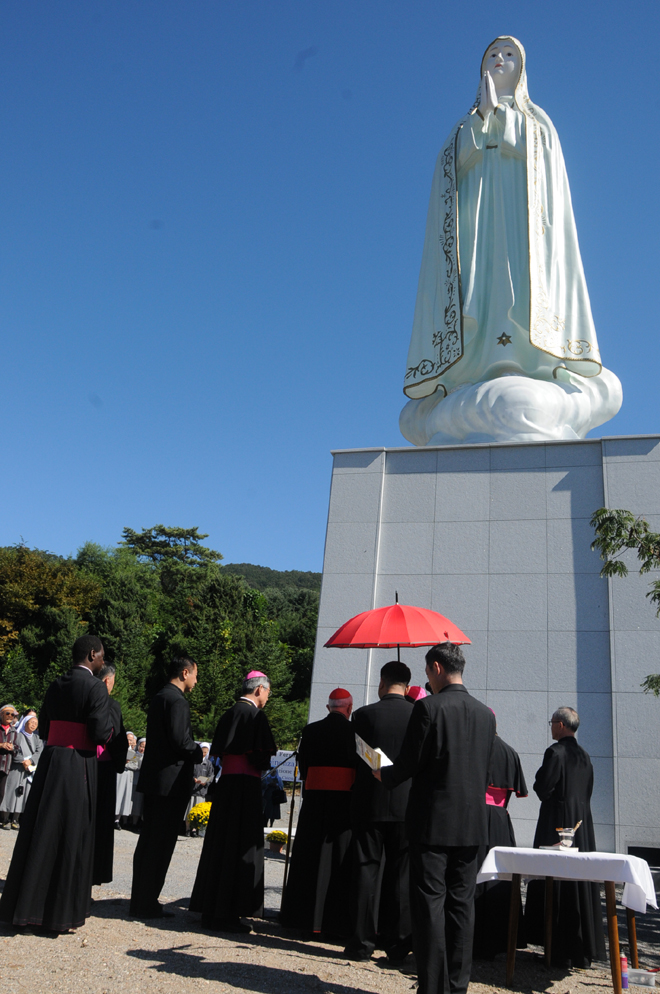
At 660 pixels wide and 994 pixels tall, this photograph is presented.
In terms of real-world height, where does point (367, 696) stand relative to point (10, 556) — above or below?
below

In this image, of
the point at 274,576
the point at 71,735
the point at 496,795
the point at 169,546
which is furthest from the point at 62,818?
the point at 274,576

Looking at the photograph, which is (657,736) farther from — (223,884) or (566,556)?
(223,884)

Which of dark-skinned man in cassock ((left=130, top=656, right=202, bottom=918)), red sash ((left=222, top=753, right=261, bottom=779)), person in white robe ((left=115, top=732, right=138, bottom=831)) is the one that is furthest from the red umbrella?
person in white robe ((left=115, top=732, right=138, bottom=831))

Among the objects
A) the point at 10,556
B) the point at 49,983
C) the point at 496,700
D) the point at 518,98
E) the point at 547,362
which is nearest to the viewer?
the point at 49,983

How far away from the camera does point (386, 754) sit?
465 cm

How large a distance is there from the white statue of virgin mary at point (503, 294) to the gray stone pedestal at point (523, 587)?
1.27 meters

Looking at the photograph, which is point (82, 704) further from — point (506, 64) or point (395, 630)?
point (506, 64)

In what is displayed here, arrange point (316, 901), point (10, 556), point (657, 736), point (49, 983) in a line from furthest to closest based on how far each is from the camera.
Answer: point (10, 556)
point (657, 736)
point (316, 901)
point (49, 983)

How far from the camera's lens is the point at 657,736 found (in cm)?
846

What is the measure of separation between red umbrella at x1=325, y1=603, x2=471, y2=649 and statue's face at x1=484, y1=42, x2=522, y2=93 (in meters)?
10.8

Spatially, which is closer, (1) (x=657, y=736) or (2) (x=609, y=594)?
(1) (x=657, y=736)

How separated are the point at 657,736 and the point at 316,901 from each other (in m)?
5.12

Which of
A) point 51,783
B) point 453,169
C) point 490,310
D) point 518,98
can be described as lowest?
point 51,783

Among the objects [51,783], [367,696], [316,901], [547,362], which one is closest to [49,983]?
[51,783]
